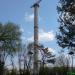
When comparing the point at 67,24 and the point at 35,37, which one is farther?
the point at 35,37

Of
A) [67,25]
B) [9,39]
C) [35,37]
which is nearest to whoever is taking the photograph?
[67,25]

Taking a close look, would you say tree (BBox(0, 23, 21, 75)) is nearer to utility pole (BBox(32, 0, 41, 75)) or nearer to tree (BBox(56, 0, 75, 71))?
utility pole (BBox(32, 0, 41, 75))

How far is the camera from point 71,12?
20.8 meters

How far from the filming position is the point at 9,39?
49.4m

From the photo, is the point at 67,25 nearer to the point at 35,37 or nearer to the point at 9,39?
the point at 35,37

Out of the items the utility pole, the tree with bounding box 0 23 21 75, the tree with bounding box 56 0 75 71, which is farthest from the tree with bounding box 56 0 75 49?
the tree with bounding box 0 23 21 75

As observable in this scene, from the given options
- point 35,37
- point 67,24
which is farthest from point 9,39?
point 67,24

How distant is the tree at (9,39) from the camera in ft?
163

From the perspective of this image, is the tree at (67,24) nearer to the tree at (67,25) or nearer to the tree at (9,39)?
the tree at (67,25)

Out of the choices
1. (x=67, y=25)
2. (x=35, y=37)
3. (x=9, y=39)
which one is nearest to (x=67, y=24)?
(x=67, y=25)

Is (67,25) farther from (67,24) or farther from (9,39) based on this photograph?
(9,39)

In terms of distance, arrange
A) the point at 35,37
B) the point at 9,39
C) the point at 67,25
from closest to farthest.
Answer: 1. the point at 67,25
2. the point at 35,37
3. the point at 9,39

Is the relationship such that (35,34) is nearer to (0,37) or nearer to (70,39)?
(0,37)

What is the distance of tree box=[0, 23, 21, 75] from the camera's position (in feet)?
163
